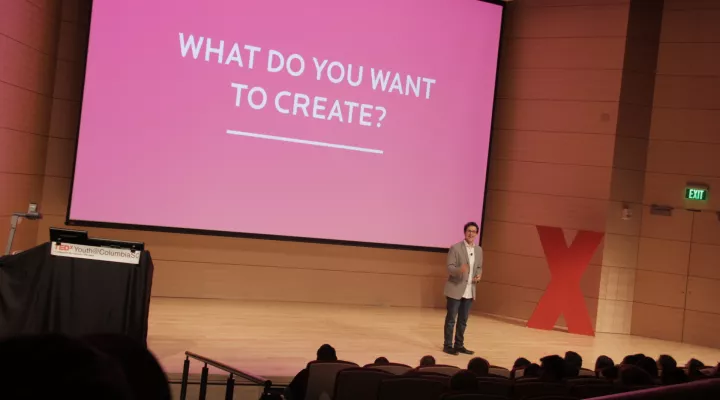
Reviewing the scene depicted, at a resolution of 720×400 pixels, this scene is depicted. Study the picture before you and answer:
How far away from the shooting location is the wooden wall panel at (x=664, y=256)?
1021 cm

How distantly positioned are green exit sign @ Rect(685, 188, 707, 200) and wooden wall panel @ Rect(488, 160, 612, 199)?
3.25 ft

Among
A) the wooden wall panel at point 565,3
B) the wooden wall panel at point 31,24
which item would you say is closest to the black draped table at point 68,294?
the wooden wall panel at point 31,24

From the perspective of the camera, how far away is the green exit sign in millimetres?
10031

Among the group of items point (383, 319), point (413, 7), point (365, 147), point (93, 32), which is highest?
point (413, 7)

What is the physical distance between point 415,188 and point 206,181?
270cm

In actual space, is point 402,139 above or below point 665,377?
above

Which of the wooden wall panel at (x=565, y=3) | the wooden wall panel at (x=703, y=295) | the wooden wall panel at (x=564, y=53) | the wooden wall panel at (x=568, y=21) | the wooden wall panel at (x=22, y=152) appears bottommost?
the wooden wall panel at (x=703, y=295)

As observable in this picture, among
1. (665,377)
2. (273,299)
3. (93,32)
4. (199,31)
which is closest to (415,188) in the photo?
(273,299)

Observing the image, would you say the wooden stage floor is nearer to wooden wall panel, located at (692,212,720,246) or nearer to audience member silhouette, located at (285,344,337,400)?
audience member silhouette, located at (285,344,337,400)

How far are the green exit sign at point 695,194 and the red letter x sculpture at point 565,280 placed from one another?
1.39 meters

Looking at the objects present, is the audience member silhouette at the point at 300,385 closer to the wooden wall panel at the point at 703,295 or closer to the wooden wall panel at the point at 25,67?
the wooden wall panel at the point at 25,67

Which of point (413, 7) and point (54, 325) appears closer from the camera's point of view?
point (54, 325)

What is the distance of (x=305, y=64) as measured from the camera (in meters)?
9.41

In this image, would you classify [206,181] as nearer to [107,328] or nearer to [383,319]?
[383,319]
